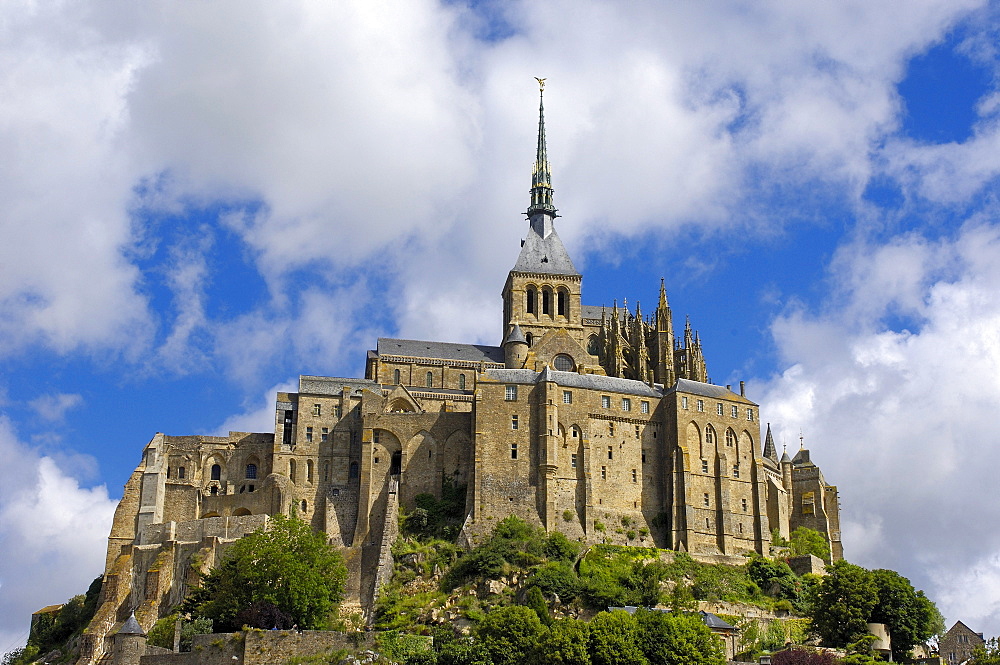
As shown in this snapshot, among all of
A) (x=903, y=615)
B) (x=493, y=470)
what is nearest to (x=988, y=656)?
(x=903, y=615)

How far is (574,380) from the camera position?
100188 millimetres

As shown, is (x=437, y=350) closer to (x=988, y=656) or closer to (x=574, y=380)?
(x=574, y=380)

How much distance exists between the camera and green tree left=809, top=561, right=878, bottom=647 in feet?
260

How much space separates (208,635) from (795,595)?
133 ft

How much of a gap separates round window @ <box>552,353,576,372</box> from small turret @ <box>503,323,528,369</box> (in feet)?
11.4

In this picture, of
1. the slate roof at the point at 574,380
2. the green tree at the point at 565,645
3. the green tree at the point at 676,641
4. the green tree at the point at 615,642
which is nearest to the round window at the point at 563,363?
the slate roof at the point at 574,380

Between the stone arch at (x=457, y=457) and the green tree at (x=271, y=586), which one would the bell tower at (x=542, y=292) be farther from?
the green tree at (x=271, y=586)

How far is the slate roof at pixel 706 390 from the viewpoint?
10050 cm

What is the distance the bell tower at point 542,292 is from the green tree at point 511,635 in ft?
148

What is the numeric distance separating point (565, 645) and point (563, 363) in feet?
147

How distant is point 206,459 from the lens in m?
105

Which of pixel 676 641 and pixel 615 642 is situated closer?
pixel 615 642

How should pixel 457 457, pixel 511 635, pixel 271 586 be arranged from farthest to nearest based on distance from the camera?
pixel 457 457
pixel 271 586
pixel 511 635

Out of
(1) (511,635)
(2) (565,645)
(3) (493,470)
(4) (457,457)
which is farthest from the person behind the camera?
(4) (457,457)
